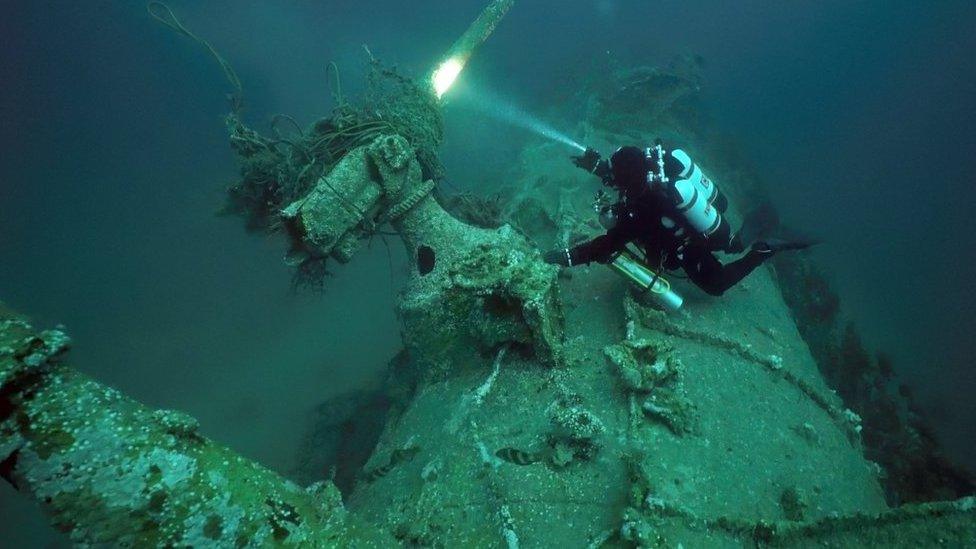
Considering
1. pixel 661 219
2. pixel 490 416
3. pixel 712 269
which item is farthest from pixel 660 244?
pixel 490 416

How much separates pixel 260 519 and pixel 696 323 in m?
4.20

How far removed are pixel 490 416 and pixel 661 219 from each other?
2548mm

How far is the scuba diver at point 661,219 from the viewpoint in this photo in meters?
4.20

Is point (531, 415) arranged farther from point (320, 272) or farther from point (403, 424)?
point (320, 272)

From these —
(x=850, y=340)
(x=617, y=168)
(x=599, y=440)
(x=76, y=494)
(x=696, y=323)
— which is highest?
(x=76, y=494)

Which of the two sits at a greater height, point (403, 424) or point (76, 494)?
point (76, 494)

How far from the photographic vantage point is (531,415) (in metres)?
3.47

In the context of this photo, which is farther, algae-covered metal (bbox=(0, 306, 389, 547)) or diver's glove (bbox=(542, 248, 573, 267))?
diver's glove (bbox=(542, 248, 573, 267))

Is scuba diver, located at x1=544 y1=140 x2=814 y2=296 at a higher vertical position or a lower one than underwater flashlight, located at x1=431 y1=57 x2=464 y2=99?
lower

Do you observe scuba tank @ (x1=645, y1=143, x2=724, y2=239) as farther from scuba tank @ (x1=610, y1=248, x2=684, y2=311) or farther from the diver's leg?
scuba tank @ (x1=610, y1=248, x2=684, y2=311)

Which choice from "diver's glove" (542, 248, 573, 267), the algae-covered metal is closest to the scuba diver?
"diver's glove" (542, 248, 573, 267)

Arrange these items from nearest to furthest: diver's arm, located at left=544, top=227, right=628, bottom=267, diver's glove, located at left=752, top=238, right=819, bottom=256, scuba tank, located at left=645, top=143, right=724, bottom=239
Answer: scuba tank, located at left=645, top=143, right=724, bottom=239 < diver's arm, located at left=544, top=227, right=628, bottom=267 < diver's glove, located at left=752, top=238, right=819, bottom=256

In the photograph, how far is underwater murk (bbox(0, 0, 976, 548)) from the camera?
5.60 feet

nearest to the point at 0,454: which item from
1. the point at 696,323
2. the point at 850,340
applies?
the point at 696,323
